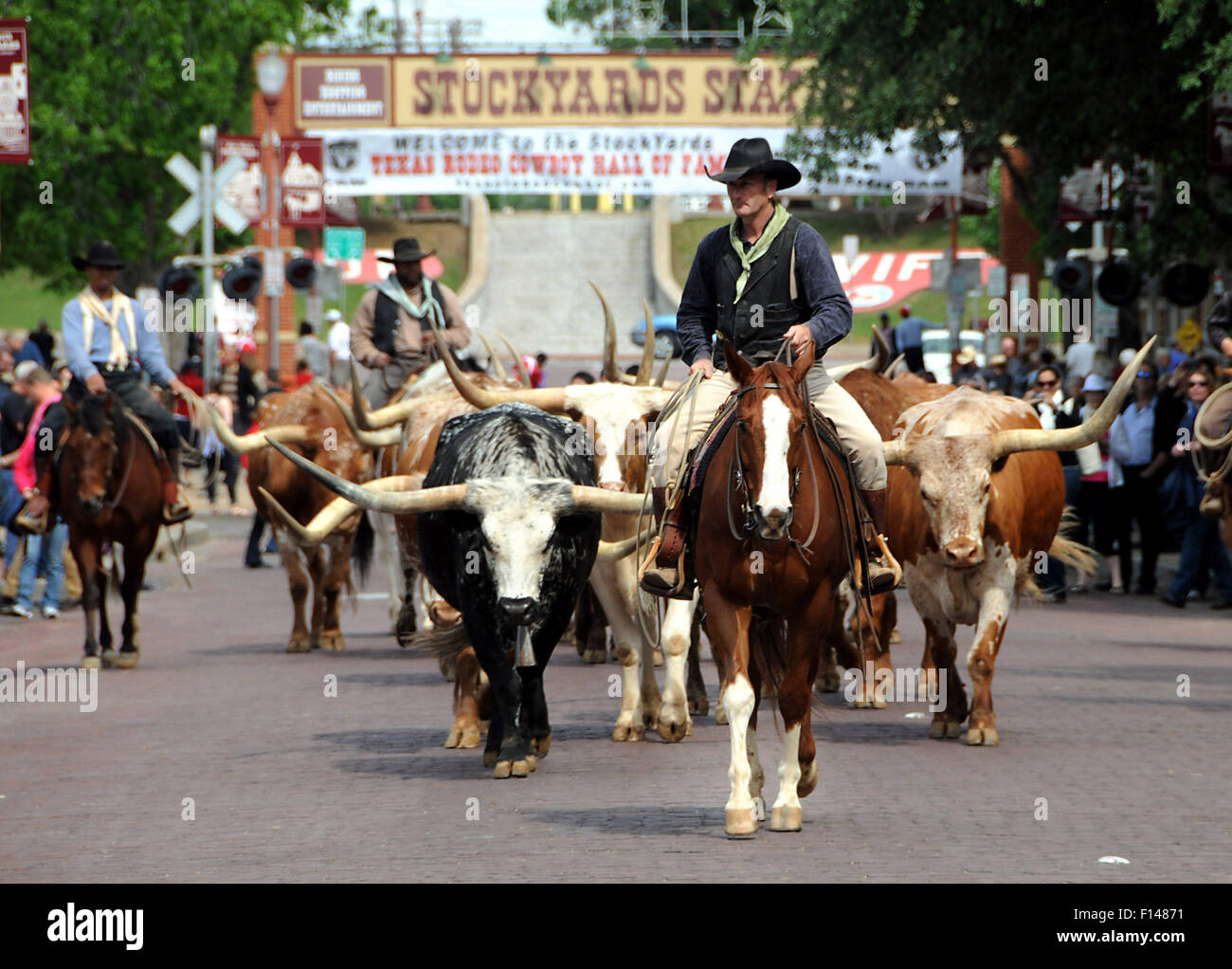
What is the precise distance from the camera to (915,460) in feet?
37.2

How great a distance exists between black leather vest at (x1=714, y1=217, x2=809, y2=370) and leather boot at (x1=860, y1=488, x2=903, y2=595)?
0.80 metres

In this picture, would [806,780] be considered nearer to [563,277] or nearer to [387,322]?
[387,322]

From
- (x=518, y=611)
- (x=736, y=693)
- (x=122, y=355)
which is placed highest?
(x=122, y=355)

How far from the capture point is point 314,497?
16250mm

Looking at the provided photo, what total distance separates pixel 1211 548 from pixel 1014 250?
3542cm

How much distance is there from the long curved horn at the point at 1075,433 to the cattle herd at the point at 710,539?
0.02 meters

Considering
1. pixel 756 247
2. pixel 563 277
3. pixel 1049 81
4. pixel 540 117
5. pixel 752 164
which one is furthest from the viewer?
pixel 563 277

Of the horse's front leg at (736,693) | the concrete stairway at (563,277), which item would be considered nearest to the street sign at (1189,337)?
the horse's front leg at (736,693)

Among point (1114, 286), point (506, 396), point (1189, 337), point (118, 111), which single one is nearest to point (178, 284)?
point (1114, 286)

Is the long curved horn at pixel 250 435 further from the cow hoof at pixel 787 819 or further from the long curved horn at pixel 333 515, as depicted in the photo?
the cow hoof at pixel 787 819

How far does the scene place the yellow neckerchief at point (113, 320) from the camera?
577 inches

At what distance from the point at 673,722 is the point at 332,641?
583cm

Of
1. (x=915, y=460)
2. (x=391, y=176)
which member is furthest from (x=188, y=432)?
(x=391, y=176)

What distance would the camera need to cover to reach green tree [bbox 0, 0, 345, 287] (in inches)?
1722
